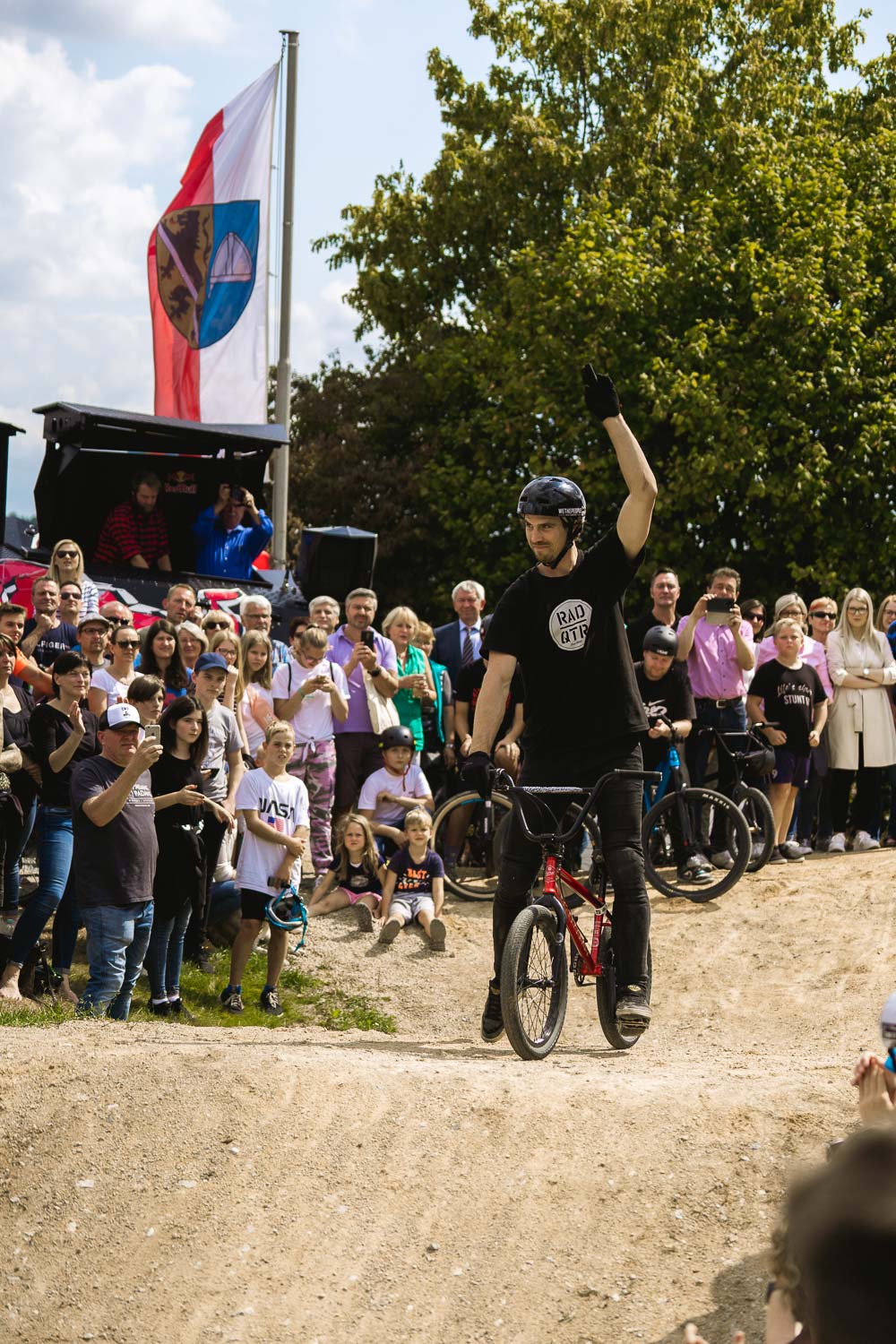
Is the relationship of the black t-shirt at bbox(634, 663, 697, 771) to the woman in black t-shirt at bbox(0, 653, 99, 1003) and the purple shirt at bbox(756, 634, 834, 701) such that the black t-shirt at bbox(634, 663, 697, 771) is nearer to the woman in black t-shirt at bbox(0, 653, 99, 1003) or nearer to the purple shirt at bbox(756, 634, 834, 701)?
the purple shirt at bbox(756, 634, 834, 701)

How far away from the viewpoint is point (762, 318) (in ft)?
74.7

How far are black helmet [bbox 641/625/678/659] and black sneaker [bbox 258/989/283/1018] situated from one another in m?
3.70

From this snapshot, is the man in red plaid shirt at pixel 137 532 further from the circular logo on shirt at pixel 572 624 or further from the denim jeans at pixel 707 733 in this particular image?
the circular logo on shirt at pixel 572 624

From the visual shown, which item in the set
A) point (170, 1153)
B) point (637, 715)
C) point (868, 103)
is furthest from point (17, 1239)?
point (868, 103)

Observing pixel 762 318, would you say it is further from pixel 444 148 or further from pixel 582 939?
pixel 582 939

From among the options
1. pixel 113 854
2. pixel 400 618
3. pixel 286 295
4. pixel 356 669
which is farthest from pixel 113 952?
pixel 286 295

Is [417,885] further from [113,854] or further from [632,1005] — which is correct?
[632,1005]

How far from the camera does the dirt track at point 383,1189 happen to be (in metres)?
4.72

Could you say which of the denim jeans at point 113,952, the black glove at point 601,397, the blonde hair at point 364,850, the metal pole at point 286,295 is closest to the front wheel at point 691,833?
the blonde hair at point 364,850

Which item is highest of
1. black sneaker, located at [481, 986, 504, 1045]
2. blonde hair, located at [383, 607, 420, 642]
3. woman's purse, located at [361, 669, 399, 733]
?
blonde hair, located at [383, 607, 420, 642]

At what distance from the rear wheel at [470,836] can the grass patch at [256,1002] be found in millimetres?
1719

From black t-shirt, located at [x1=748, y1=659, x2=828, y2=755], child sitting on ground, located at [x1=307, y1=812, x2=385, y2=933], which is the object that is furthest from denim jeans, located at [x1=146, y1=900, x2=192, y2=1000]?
black t-shirt, located at [x1=748, y1=659, x2=828, y2=755]

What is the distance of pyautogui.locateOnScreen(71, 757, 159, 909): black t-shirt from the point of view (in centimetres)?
760

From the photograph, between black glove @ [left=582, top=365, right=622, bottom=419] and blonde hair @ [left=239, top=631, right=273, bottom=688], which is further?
blonde hair @ [left=239, top=631, right=273, bottom=688]
